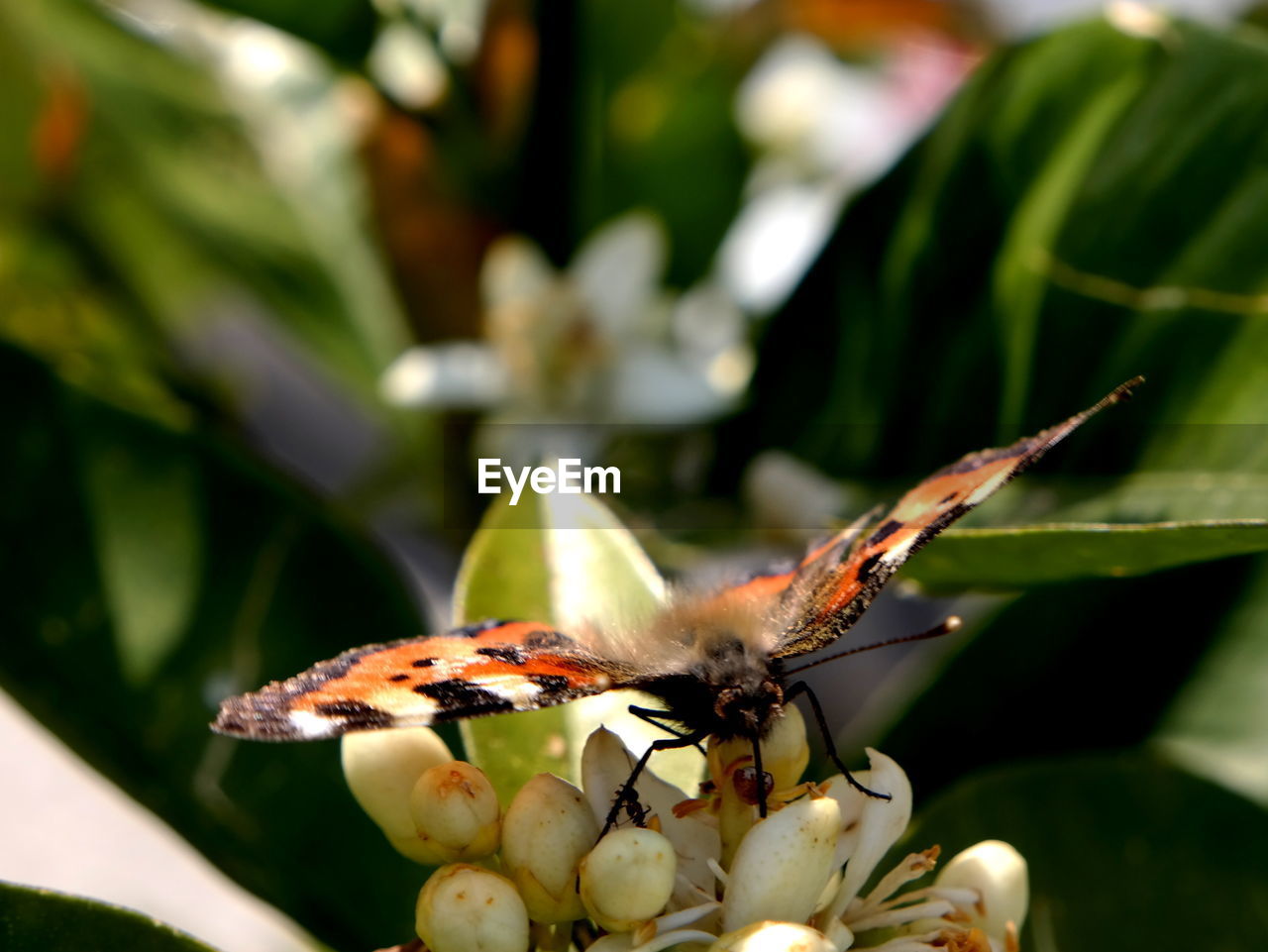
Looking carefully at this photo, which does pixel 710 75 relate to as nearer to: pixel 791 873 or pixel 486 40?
pixel 486 40

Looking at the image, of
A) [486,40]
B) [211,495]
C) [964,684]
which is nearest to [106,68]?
[486,40]

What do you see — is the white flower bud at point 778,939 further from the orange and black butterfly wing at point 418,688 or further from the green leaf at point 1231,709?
the green leaf at point 1231,709

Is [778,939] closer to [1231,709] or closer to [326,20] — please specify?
[1231,709]

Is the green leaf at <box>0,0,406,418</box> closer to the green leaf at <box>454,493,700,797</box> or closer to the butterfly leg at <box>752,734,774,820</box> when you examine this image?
the green leaf at <box>454,493,700,797</box>

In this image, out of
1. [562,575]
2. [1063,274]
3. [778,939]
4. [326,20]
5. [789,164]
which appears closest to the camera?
[778,939]

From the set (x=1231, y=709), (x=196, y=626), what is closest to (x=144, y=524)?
(x=196, y=626)
